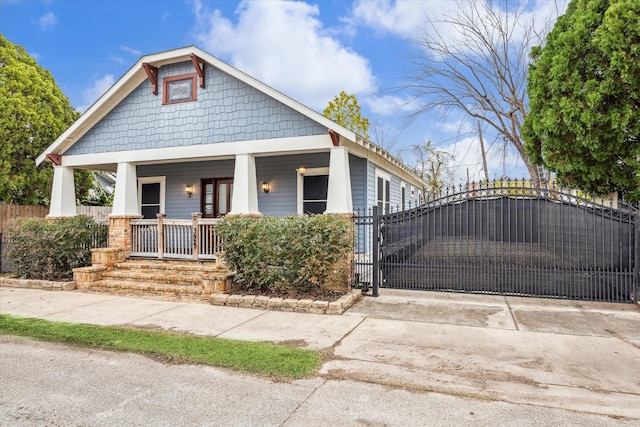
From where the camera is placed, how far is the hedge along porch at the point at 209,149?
9.42 meters

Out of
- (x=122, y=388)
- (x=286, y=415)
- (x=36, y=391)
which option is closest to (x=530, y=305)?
(x=286, y=415)

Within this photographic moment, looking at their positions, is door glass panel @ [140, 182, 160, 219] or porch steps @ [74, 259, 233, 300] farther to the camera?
door glass panel @ [140, 182, 160, 219]

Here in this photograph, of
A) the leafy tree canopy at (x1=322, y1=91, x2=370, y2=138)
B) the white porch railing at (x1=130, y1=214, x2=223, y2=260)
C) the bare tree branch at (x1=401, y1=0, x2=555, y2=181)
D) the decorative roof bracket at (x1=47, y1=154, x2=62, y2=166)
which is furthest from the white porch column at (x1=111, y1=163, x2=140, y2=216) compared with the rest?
the leafy tree canopy at (x1=322, y1=91, x2=370, y2=138)

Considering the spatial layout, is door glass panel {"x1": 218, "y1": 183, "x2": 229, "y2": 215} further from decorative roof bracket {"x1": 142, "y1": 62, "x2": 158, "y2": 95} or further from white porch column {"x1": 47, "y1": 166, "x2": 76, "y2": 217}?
white porch column {"x1": 47, "y1": 166, "x2": 76, "y2": 217}

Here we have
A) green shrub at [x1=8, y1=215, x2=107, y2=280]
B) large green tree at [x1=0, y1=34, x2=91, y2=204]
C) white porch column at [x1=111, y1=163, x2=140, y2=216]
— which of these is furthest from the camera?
large green tree at [x1=0, y1=34, x2=91, y2=204]

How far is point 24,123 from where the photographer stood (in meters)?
13.6

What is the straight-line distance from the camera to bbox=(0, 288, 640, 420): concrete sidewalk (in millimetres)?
3725

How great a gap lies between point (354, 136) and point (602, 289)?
5.54 metres

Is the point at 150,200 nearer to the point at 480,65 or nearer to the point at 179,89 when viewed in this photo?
the point at 179,89

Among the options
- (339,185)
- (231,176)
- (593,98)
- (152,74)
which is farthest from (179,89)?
(593,98)

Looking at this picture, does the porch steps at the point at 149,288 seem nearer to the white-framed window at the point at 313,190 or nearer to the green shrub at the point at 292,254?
the green shrub at the point at 292,254

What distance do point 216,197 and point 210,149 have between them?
2805 millimetres

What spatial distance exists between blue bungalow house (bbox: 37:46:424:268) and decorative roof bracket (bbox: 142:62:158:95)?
0.03m

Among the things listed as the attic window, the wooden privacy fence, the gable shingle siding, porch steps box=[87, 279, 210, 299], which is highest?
the attic window
